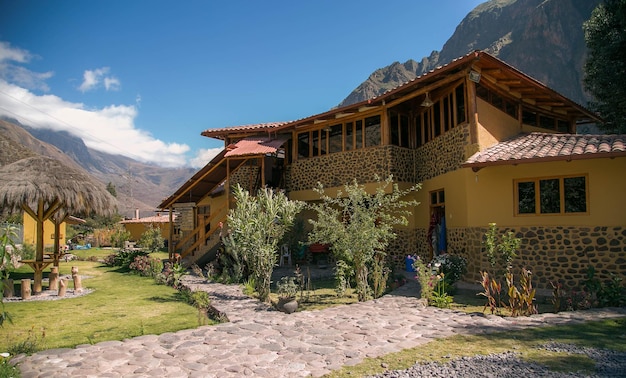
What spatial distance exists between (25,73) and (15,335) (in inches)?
695

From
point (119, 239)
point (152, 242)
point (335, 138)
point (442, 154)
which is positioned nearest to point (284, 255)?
point (335, 138)

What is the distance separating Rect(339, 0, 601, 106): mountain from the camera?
46.6m

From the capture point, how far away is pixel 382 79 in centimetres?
7519

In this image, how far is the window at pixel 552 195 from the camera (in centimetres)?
965

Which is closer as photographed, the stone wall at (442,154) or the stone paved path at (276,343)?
the stone paved path at (276,343)

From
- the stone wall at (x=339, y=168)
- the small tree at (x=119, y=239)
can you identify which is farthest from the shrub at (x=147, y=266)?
the small tree at (x=119, y=239)

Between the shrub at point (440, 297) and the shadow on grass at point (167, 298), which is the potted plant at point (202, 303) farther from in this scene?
the shrub at point (440, 297)

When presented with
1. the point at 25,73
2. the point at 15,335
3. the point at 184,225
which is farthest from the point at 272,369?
the point at 25,73

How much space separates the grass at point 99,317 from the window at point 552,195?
330 inches

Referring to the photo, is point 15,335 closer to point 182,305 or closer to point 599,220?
point 182,305

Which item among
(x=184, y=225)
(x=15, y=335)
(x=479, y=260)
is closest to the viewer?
(x=15, y=335)

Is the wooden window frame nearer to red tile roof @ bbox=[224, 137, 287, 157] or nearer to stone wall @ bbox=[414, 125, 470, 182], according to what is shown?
stone wall @ bbox=[414, 125, 470, 182]

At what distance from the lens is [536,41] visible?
52.2 m

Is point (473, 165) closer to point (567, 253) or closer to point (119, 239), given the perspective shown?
point (567, 253)
